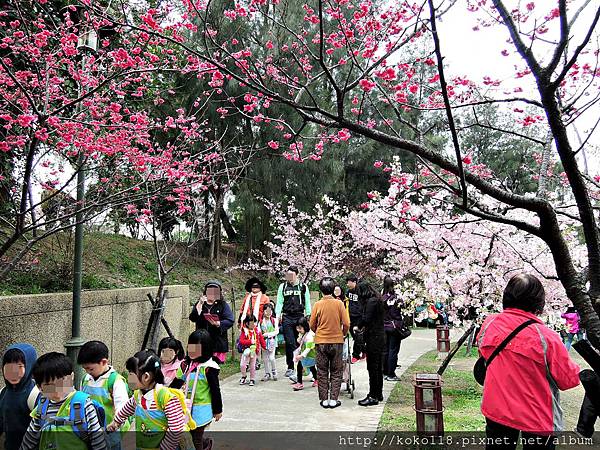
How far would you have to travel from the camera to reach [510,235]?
859 cm

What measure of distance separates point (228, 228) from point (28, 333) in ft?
44.0

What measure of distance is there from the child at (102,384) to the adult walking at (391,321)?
5358mm

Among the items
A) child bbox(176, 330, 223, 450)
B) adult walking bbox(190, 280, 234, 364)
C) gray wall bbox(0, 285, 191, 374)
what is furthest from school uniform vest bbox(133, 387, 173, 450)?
gray wall bbox(0, 285, 191, 374)

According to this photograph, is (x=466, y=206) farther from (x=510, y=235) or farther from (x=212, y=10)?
(x=212, y=10)

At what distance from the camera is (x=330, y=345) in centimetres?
656

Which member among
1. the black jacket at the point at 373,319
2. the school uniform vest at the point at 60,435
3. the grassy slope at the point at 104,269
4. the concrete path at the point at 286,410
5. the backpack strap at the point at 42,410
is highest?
the grassy slope at the point at 104,269

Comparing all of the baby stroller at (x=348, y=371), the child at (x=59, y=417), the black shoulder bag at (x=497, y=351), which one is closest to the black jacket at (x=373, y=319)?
the baby stroller at (x=348, y=371)

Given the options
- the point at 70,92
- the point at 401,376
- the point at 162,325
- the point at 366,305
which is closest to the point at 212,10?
the point at 70,92

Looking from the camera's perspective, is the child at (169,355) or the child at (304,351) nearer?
the child at (169,355)

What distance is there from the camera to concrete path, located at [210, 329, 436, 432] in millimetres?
5660

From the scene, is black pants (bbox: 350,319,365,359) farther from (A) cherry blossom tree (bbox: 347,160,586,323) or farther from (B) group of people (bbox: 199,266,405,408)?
(A) cherry blossom tree (bbox: 347,160,586,323)

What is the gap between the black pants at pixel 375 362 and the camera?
6660mm

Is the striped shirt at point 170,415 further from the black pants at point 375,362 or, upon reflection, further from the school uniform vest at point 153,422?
the black pants at point 375,362

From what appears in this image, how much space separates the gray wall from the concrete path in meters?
1.87
